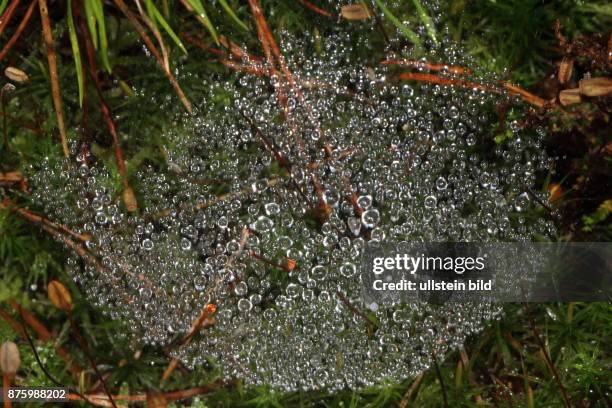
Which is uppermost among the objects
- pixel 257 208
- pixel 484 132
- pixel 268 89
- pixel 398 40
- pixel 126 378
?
pixel 398 40

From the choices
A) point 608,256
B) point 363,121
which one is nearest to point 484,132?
point 363,121

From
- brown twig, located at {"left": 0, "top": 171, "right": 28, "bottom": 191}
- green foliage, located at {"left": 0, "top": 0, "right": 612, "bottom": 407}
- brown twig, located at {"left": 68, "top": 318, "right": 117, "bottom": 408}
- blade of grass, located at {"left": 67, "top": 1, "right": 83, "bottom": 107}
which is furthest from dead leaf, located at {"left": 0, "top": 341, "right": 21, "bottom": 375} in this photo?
blade of grass, located at {"left": 67, "top": 1, "right": 83, "bottom": 107}

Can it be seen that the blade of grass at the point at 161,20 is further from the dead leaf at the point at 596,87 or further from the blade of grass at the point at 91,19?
the dead leaf at the point at 596,87

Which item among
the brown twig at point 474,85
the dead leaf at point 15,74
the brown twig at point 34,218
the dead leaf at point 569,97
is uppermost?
the dead leaf at point 15,74

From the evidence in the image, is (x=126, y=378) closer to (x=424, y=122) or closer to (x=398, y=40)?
(x=424, y=122)

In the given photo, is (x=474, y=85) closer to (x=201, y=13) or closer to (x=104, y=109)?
(x=201, y=13)

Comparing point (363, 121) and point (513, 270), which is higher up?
point (363, 121)

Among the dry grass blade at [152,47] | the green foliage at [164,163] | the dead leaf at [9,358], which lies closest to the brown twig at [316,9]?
the green foliage at [164,163]

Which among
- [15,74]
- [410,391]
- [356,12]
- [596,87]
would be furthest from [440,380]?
[15,74]
